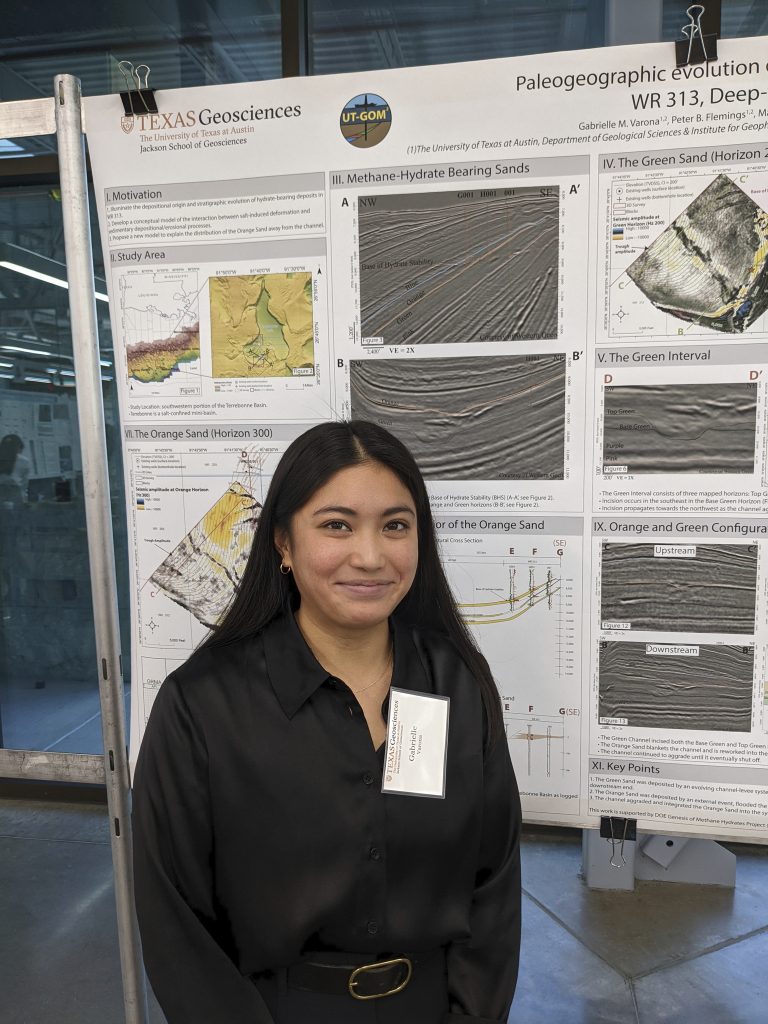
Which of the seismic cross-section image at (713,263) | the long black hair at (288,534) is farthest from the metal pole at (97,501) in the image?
the seismic cross-section image at (713,263)

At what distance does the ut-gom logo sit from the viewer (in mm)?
1485

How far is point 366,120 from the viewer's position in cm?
150

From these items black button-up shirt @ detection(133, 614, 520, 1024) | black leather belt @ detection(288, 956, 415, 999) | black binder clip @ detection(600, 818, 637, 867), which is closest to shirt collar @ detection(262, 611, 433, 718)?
black button-up shirt @ detection(133, 614, 520, 1024)

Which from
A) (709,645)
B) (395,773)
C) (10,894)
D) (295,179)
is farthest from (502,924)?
(10,894)

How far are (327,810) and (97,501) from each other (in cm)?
86

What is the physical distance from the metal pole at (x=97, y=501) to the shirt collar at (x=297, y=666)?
1.73ft

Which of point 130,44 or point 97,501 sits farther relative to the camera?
point 130,44

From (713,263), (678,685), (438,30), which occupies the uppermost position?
(438,30)

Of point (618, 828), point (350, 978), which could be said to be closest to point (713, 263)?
point (618, 828)

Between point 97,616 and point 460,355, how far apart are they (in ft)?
3.29

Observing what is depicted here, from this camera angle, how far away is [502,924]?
1.27 meters

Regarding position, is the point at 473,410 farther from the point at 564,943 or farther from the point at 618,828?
the point at 564,943

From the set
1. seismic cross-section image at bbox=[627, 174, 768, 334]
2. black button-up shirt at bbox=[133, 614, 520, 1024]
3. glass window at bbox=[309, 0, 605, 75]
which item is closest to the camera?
Answer: black button-up shirt at bbox=[133, 614, 520, 1024]

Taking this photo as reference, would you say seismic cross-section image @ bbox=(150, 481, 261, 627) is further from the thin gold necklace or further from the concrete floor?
the concrete floor
